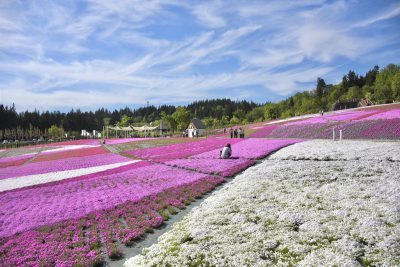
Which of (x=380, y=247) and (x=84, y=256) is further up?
(x=380, y=247)

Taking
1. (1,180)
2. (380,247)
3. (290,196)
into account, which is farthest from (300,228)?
(1,180)

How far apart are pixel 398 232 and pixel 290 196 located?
680 cm

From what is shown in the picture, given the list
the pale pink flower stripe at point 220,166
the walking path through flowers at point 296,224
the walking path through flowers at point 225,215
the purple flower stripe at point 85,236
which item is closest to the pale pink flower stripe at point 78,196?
the walking path through flowers at point 225,215

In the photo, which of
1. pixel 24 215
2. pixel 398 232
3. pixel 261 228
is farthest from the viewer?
pixel 24 215

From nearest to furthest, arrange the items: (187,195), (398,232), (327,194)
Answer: (398,232)
(327,194)
(187,195)

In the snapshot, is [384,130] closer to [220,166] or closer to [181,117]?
[220,166]

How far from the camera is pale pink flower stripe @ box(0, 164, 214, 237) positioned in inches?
730

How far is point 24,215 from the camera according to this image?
19375 millimetres

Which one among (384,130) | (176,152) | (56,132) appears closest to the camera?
(384,130)

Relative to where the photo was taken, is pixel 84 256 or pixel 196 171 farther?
pixel 196 171

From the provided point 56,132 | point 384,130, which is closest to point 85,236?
point 384,130

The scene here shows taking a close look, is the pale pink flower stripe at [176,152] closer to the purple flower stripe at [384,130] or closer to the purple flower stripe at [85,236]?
the purple flower stripe at [384,130]

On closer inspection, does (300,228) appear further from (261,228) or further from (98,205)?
(98,205)

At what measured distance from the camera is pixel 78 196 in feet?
78.0
